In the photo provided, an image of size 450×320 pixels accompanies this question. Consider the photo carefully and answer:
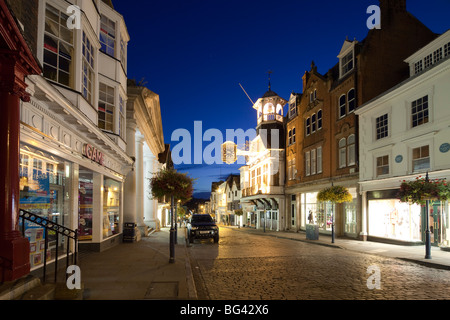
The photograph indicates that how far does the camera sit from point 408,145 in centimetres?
1727

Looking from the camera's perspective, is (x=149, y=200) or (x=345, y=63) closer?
(x=345, y=63)

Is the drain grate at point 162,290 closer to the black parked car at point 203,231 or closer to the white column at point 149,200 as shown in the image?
the black parked car at point 203,231

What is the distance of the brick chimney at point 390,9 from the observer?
22.3 m

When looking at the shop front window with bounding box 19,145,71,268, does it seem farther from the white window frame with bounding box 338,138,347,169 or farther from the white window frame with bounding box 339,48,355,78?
the white window frame with bounding box 339,48,355,78

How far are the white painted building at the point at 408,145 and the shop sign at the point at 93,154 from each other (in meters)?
14.5

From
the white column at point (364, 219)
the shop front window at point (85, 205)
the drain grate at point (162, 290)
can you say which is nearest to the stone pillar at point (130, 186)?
the shop front window at point (85, 205)

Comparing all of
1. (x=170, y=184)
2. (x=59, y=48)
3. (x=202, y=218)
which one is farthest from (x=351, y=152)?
(x=59, y=48)

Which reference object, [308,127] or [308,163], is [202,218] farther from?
[308,127]

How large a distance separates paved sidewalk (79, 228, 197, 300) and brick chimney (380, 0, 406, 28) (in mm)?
20030

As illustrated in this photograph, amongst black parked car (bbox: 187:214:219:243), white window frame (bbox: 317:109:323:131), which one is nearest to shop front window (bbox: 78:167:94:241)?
black parked car (bbox: 187:214:219:243)

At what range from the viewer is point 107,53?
14.9 metres

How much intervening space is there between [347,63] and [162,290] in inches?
843
